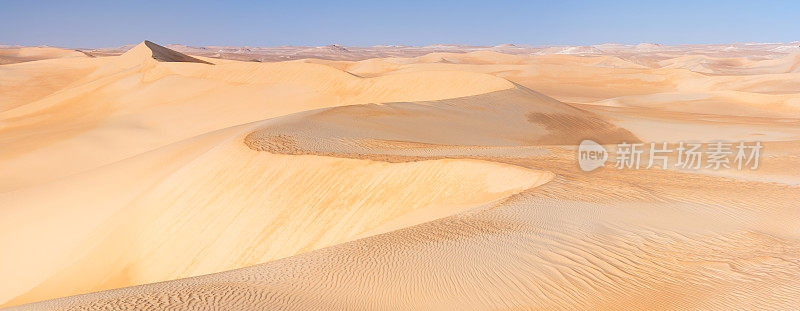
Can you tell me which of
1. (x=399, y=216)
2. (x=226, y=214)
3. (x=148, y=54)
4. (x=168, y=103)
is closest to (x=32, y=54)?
(x=148, y=54)

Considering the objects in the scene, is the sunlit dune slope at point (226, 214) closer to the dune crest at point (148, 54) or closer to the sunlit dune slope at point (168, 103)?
the sunlit dune slope at point (168, 103)

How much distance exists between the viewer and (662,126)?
21.8 meters

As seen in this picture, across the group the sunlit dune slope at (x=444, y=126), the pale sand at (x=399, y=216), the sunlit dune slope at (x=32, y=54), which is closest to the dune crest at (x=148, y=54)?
the pale sand at (x=399, y=216)

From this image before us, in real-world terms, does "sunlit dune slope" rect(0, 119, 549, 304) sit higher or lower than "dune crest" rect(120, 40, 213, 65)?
lower

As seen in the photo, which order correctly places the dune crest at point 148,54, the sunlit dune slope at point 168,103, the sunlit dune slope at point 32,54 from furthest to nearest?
1. the sunlit dune slope at point 32,54
2. the dune crest at point 148,54
3. the sunlit dune slope at point 168,103

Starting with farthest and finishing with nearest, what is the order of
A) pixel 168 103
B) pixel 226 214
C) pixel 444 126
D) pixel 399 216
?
pixel 168 103, pixel 444 126, pixel 226 214, pixel 399 216

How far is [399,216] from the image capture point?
330 inches

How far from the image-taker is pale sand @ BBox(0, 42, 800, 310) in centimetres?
473

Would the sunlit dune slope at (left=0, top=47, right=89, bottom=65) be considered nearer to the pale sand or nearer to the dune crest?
the dune crest

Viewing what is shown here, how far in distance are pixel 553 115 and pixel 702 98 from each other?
59.7 ft

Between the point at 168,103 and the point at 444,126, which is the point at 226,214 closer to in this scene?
the point at 444,126

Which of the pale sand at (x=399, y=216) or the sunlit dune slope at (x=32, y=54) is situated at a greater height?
the sunlit dune slope at (x=32, y=54)

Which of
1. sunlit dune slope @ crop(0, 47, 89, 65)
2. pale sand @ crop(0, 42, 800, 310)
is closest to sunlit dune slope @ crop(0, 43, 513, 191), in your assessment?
pale sand @ crop(0, 42, 800, 310)

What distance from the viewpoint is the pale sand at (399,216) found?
4.73m
